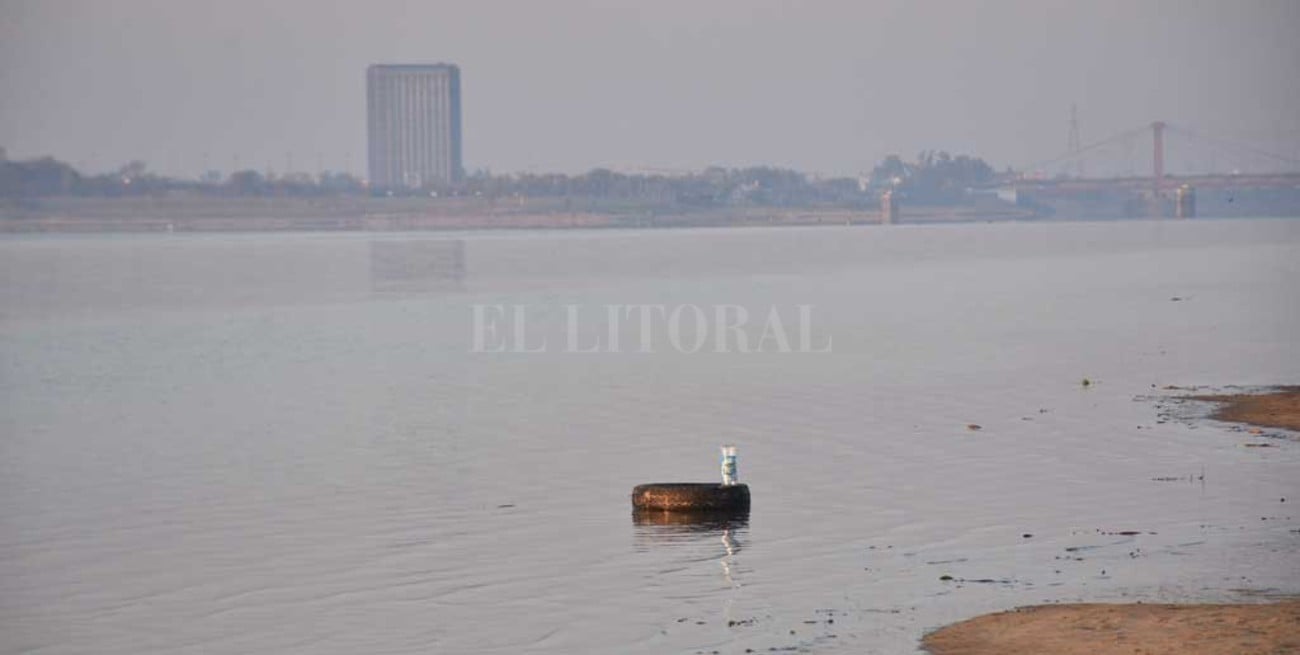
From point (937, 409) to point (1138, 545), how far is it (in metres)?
15.3

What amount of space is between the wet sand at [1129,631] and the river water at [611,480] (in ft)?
2.05

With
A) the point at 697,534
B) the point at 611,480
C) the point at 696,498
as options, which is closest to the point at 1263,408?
the point at 611,480

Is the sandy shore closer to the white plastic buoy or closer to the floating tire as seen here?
the floating tire

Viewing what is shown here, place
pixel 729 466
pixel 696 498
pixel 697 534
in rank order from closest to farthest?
pixel 697 534
pixel 696 498
pixel 729 466

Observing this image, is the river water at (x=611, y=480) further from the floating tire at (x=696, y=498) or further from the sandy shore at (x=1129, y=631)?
the sandy shore at (x=1129, y=631)

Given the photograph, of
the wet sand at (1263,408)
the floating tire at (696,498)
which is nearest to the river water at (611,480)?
the floating tire at (696,498)

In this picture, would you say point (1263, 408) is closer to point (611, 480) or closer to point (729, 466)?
point (611, 480)

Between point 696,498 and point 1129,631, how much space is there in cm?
788

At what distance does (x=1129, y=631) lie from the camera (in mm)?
15234

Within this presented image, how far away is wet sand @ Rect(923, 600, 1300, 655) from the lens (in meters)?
14.6

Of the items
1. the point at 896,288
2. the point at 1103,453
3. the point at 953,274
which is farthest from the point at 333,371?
the point at 953,274

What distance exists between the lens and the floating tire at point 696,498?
Result: 2241 cm

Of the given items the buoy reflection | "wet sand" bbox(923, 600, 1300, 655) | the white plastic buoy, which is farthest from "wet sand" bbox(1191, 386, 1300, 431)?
"wet sand" bbox(923, 600, 1300, 655)

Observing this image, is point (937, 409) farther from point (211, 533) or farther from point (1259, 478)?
point (211, 533)
